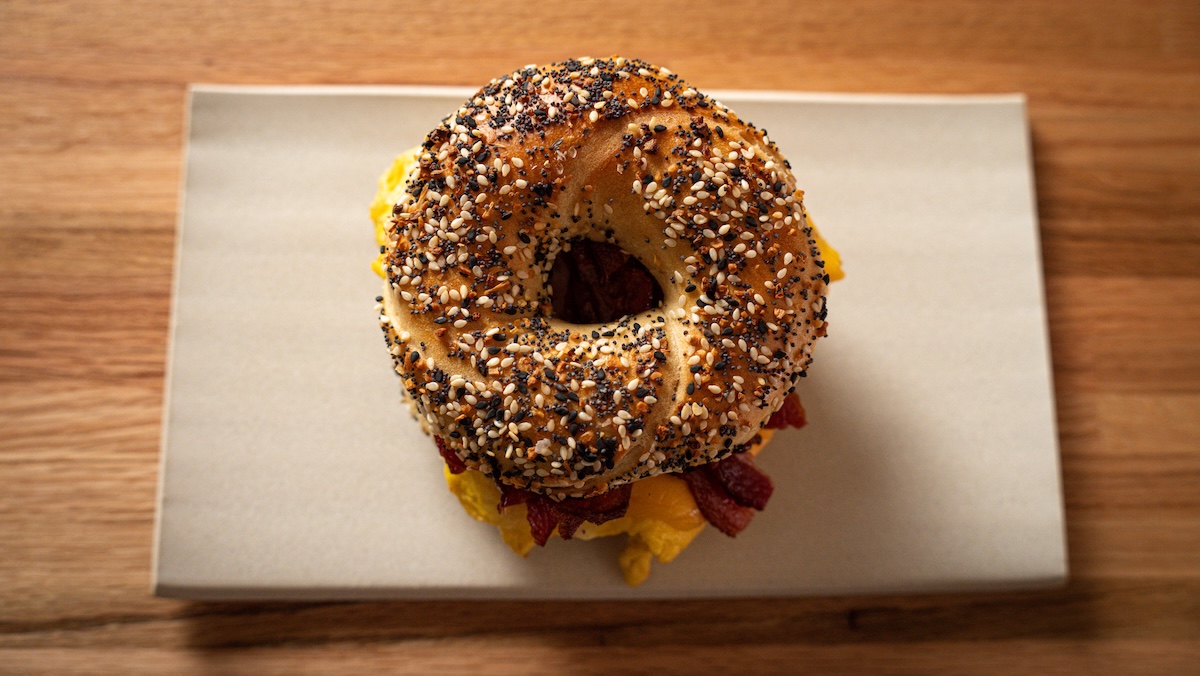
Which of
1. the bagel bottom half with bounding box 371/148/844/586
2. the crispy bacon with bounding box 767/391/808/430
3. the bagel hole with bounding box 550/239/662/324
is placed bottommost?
the bagel bottom half with bounding box 371/148/844/586

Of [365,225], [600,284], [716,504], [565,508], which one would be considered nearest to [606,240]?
[600,284]

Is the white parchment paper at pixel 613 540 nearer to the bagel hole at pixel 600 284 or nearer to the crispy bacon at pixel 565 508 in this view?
the crispy bacon at pixel 565 508

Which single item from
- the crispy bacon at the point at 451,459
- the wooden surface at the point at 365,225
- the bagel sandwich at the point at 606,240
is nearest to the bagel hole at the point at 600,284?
the bagel sandwich at the point at 606,240

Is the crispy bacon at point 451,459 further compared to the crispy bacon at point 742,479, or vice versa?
the crispy bacon at point 742,479

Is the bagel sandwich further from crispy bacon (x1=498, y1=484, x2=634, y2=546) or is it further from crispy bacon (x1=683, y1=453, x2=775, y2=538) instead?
crispy bacon (x1=683, y1=453, x2=775, y2=538)

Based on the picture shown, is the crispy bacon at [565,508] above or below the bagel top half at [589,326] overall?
below

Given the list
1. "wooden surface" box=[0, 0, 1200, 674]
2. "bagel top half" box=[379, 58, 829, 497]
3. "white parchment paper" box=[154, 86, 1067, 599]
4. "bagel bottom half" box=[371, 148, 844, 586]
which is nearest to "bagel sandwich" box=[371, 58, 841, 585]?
"bagel top half" box=[379, 58, 829, 497]
